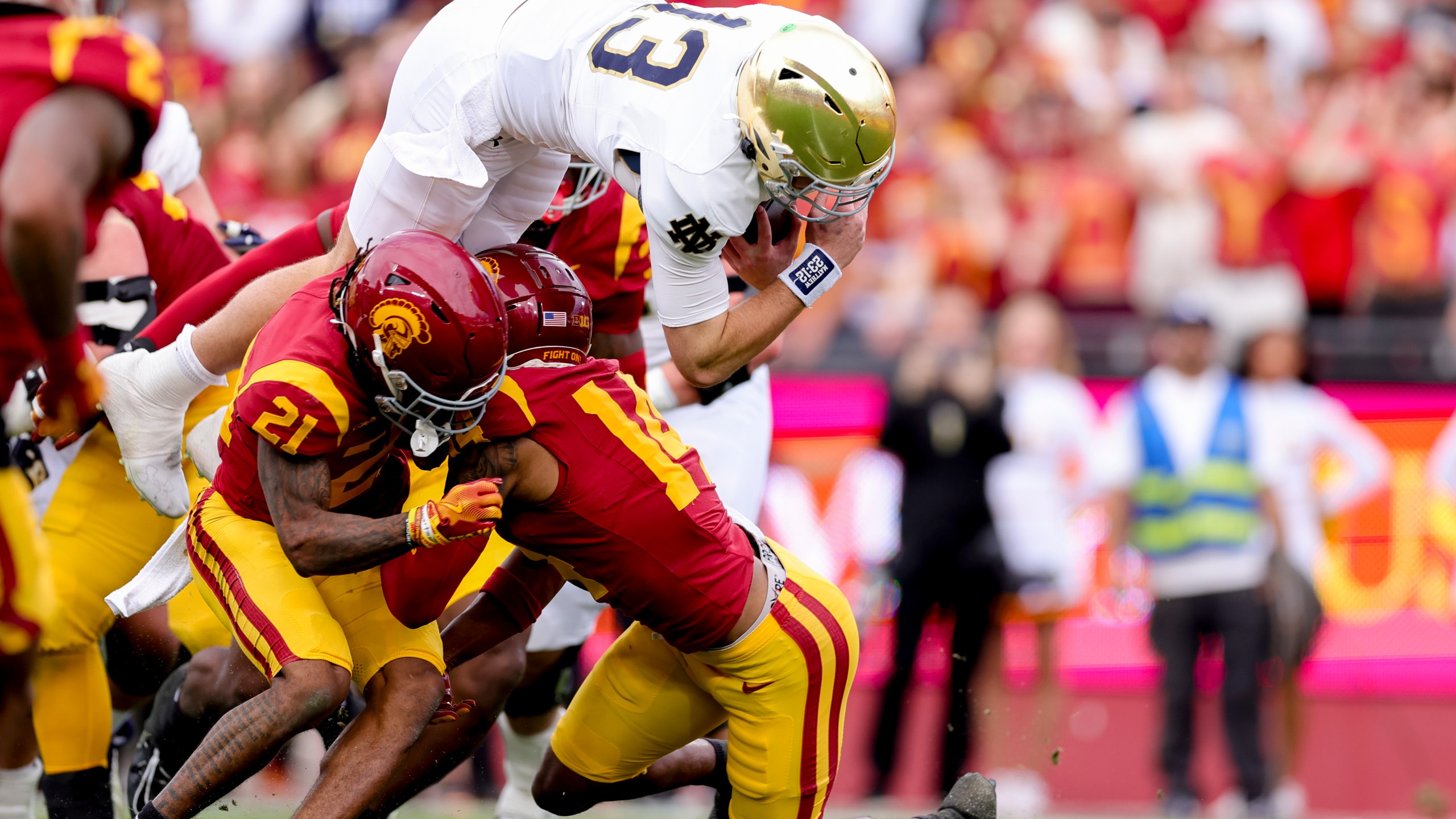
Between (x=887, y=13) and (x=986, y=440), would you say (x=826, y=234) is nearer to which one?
(x=986, y=440)

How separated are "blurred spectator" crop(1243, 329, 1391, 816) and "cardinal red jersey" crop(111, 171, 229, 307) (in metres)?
5.19

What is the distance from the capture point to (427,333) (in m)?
3.78

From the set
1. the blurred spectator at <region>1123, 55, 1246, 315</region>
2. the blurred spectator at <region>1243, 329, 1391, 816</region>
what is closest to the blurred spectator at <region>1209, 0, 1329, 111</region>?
the blurred spectator at <region>1123, 55, 1246, 315</region>

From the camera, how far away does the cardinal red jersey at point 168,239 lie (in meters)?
5.31

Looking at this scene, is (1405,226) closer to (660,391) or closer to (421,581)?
(660,391)

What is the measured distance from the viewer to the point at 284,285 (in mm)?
4590

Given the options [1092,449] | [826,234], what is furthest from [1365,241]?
[826,234]

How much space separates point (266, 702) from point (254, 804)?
2997 millimetres

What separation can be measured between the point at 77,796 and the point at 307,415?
1.98m

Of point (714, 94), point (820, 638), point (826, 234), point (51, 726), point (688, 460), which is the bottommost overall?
point (51, 726)

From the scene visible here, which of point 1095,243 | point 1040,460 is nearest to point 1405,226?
point 1095,243

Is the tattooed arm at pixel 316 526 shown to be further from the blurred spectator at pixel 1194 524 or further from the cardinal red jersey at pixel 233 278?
the blurred spectator at pixel 1194 524

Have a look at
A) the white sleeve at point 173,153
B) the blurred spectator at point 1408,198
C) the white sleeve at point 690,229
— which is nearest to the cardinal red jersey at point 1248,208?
the blurred spectator at point 1408,198

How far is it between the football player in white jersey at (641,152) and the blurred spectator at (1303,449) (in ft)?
15.6
